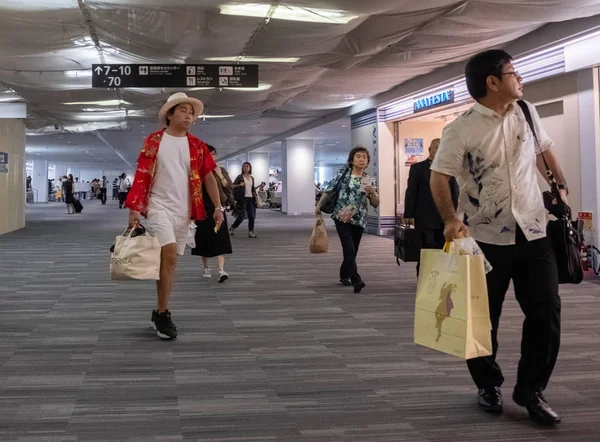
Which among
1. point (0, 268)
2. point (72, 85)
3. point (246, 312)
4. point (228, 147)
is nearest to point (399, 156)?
point (72, 85)

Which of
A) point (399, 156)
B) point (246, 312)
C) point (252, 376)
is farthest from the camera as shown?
point (399, 156)

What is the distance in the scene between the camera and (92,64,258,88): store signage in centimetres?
1135

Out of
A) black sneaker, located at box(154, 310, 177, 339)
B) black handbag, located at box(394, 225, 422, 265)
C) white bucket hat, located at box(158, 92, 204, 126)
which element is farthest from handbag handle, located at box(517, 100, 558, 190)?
black handbag, located at box(394, 225, 422, 265)

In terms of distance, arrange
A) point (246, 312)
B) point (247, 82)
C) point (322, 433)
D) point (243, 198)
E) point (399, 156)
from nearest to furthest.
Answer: point (322, 433) → point (246, 312) → point (247, 82) → point (243, 198) → point (399, 156)

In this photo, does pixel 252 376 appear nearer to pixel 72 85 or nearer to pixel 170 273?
pixel 170 273

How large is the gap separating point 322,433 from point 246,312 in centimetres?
334

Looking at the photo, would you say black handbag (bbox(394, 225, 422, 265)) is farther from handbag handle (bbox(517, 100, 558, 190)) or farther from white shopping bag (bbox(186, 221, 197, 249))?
handbag handle (bbox(517, 100, 558, 190))

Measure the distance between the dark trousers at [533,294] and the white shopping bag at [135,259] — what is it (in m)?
2.38

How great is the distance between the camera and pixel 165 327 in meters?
5.12

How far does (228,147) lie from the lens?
35.8 meters

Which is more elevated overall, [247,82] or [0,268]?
[247,82]

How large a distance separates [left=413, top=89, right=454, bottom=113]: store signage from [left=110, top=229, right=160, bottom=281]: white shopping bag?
9.72 metres

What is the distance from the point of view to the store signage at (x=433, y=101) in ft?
43.9

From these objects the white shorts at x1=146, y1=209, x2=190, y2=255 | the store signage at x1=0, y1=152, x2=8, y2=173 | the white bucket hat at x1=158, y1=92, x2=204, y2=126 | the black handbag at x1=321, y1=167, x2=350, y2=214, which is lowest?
the white shorts at x1=146, y1=209, x2=190, y2=255
